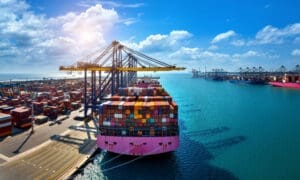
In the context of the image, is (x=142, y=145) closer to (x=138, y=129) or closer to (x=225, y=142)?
(x=138, y=129)

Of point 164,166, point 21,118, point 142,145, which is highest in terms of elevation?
point 21,118

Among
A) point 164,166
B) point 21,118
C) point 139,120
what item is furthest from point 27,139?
point 164,166

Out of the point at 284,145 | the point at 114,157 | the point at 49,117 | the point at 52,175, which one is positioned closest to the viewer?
the point at 52,175

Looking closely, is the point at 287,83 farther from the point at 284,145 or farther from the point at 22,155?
the point at 22,155

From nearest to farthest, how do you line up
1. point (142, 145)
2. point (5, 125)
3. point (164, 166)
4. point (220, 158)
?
point (164, 166) → point (142, 145) → point (220, 158) → point (5, 125)

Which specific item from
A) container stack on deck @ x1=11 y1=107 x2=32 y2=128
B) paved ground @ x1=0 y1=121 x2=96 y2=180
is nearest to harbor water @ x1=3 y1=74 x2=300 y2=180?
paved ground @ x1=0 y1=121 x2=96 y2=180

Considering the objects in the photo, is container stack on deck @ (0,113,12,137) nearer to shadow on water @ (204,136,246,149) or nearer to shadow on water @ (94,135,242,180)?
shadow on water @ (94,135,242,180)

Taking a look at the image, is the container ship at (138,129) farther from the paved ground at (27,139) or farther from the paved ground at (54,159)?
the paved ground at (27,139)

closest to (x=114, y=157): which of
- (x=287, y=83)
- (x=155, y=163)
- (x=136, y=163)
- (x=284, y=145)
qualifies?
(x=136, y=163)
